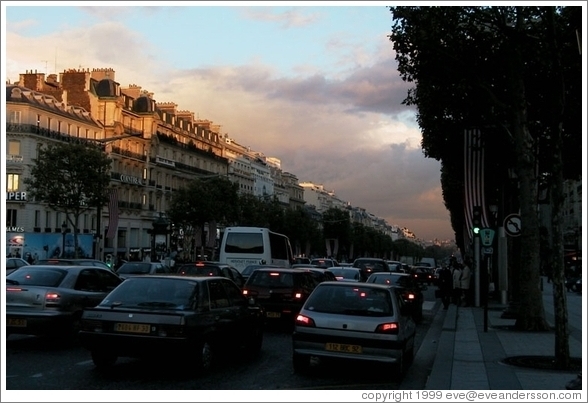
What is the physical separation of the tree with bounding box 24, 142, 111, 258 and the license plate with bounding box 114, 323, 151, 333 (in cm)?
3947

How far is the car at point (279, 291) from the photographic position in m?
19.2

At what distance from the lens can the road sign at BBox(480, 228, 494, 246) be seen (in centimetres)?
2081

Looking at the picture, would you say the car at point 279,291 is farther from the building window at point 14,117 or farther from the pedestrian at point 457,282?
the building window at point 14,117

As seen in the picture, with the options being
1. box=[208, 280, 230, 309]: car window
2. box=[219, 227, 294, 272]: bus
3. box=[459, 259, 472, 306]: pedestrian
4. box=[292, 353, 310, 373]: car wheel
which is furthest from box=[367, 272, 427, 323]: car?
box=[292, 353, 310, 373]: car wheel

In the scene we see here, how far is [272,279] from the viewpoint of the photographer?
19.8 m

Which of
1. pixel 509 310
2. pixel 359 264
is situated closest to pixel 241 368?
pixel 509 310

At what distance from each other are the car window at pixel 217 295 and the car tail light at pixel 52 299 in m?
3.35

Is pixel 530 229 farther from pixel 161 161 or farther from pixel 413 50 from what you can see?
pixel 161 161

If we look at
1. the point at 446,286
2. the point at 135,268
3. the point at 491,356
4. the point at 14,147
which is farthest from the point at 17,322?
the point at 14,147

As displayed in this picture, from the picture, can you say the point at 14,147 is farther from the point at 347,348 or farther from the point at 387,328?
the point at 387,328

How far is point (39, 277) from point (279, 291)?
6.63 metres

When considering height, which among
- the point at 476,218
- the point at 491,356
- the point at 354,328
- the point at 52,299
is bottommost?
the point at 491,356

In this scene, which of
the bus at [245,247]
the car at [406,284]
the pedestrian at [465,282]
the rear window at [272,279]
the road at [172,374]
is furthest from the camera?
the bus at [245,247]

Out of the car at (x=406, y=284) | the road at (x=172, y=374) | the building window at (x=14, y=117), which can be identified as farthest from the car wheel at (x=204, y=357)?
the building window at (x=14, y=117)
